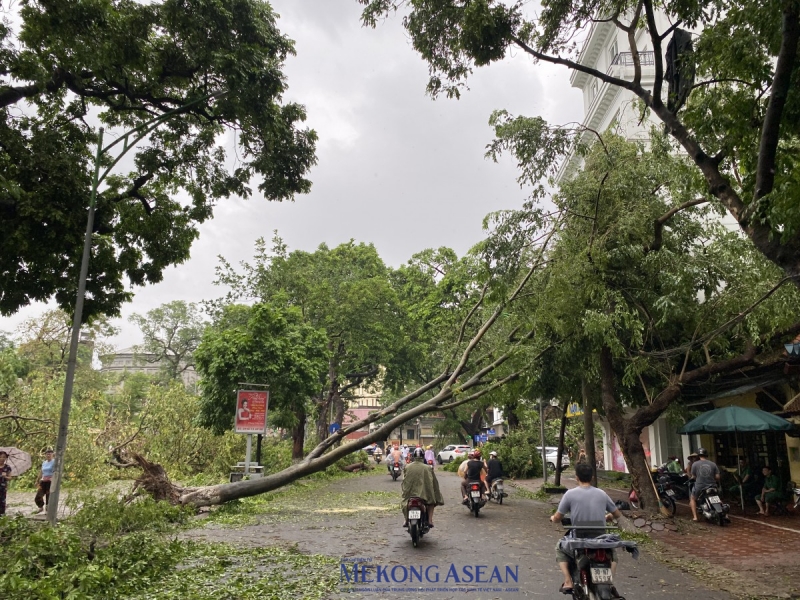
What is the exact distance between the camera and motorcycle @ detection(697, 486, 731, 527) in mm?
11888

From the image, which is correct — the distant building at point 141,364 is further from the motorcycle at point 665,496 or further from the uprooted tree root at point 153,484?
the motorcycle at point 665,496

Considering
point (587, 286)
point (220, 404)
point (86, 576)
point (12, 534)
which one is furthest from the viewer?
point (220, 404)

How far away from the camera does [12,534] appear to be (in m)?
8.37

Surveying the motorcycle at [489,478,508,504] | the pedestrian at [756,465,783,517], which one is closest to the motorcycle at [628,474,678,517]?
the pedestrian at [756,465,783,517]

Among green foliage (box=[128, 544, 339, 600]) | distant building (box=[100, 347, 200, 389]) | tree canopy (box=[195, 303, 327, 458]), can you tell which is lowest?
green foliage (box=[128, 544, 339, 600])

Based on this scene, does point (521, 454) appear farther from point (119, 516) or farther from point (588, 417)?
point (119, 516)

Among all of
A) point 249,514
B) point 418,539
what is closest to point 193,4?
point 418,539

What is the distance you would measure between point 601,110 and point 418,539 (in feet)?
78.5

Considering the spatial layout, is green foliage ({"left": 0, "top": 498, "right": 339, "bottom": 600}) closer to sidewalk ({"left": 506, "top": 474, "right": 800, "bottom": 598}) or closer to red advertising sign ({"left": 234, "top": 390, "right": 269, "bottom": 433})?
sidewalk ({"left": 506, "top": 474, "right": 800, "bottom": 598})

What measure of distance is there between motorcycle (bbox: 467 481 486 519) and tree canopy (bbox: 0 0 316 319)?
7.91 meters

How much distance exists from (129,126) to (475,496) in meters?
11.3

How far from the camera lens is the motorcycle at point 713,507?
11.9 meters

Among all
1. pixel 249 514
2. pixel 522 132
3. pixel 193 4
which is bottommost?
pixel 249 514

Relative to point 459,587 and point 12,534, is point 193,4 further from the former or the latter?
point 459,587
